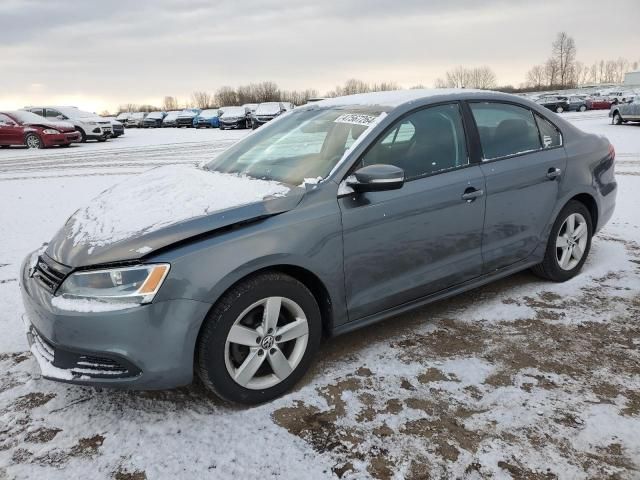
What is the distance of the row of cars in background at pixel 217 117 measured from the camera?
30.1 metres

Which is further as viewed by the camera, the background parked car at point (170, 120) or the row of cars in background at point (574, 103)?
the row of cars in background at point (574, 103)

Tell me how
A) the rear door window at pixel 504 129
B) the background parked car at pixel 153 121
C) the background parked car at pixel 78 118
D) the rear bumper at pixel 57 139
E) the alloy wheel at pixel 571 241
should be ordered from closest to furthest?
the rear door window at pixel 504 129, the alloy wheel at pixel 571 241, the rear bumper at pixel 57 139, the background parked car at pixel 78 118, the background parked car at pixel 153 121

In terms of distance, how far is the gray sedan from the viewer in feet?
7.98

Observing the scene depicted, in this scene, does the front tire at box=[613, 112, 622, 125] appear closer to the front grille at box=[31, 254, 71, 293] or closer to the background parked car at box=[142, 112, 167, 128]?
the front grille at box=[31, 254, 71, 293]

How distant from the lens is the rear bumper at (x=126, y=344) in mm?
2365

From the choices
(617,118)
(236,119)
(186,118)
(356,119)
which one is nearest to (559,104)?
(617,118)

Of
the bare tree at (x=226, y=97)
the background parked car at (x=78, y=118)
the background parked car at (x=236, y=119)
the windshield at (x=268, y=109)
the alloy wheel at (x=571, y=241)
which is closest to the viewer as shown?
the alloy wheel at (x=571, y=241)

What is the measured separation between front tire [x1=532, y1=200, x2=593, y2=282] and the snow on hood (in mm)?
2356

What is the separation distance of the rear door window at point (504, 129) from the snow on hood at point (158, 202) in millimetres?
1578

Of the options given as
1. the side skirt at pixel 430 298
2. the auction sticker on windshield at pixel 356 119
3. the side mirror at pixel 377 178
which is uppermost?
the auction sticker on windshield at pixel 356 119

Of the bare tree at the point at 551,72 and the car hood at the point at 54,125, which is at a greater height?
the bare tree at the point at 551,72

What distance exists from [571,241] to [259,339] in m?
2.85

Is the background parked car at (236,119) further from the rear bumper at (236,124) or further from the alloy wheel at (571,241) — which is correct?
the alloy wheel at (571,241)

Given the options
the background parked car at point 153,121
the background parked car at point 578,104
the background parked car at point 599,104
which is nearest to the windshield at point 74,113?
the background parked car at point 153,121
